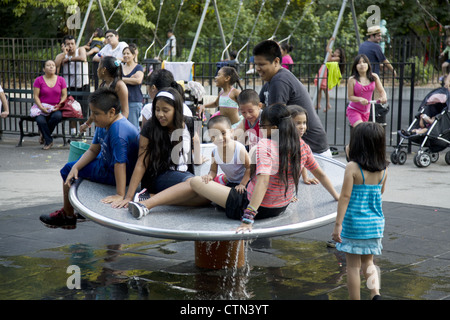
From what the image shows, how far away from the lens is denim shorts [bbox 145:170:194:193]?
530 cm

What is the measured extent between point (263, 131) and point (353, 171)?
0.79 metres

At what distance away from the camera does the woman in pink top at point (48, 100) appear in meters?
12.3

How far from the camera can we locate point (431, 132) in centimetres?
1052

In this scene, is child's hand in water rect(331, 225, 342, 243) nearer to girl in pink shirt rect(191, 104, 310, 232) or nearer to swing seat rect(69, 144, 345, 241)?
swing seat rect(69, 144, 345, 241)

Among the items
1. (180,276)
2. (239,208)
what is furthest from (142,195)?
(239,208)

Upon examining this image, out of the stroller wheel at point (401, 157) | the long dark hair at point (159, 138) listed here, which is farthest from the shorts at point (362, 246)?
the stroller wheel at point (401, 157)

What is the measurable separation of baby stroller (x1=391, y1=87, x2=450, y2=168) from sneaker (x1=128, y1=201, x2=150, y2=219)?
6731mm

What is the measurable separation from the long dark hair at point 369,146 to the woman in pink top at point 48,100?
9.04m

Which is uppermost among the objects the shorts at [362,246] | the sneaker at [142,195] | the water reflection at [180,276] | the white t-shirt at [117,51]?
the white t-shirt at [117,51]

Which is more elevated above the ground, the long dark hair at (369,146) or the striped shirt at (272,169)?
the long dark hair at (369,146)

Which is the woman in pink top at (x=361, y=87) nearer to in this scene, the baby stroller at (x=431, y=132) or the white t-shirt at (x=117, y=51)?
the baby stroller at (x=431, y=132)

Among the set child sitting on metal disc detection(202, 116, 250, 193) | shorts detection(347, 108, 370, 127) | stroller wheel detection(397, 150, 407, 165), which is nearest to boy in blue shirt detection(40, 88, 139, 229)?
child sitting on metal disc detection(202, 116, 250, 193)
